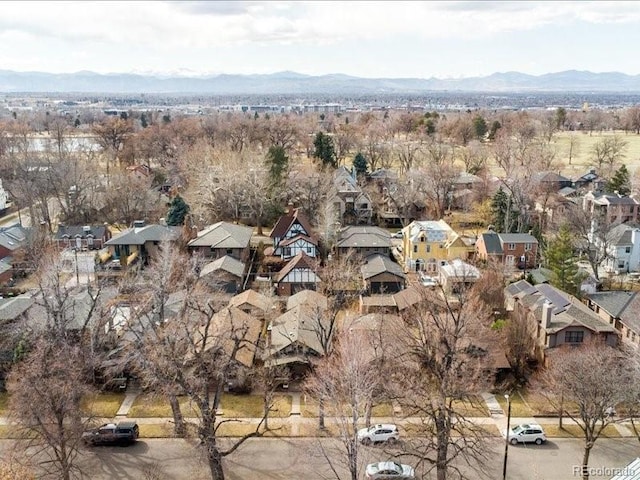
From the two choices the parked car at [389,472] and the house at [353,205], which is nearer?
the parked car at [389,472]

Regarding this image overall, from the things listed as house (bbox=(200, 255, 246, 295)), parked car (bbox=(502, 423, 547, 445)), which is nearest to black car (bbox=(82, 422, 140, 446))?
house (bbox=(200, 255, 246, 295))

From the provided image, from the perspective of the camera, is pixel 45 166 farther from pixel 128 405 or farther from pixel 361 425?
pixel 361 425

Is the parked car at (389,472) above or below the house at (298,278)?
below

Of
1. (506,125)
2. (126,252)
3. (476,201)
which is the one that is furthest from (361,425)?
(506,125)

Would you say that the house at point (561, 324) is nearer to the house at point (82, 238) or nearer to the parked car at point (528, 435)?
the parked car at point (528, 435)

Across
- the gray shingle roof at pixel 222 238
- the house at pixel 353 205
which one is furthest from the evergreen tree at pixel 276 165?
the gray shingle roof at pixel 222 238

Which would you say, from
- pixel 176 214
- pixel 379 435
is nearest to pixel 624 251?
pixel 379 435
